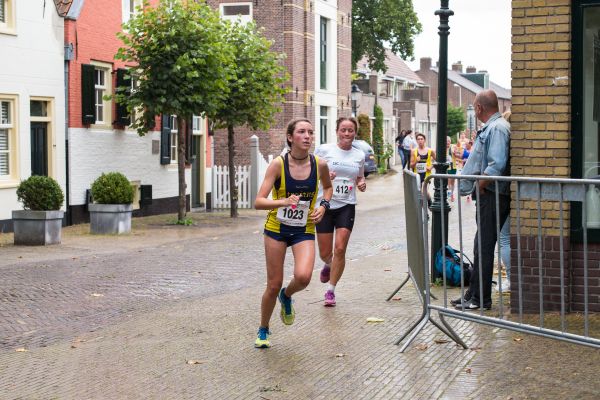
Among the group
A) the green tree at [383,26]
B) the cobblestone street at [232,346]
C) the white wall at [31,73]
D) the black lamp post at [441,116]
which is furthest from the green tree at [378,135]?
the black lamp post at [441,116]

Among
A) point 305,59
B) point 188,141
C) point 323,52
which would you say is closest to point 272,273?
point 188,141

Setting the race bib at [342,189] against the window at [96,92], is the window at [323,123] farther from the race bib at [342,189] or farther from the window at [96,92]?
the race bib at [342,189]

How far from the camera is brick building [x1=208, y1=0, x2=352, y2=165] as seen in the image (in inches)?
1430

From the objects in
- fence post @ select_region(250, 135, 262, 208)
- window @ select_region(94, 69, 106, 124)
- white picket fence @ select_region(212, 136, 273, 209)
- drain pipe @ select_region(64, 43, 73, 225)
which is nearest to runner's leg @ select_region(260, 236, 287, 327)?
drain pipe @ select_region(64, 43, 73, 225)

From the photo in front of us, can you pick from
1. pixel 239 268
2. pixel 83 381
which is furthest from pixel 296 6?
pixel 83 381

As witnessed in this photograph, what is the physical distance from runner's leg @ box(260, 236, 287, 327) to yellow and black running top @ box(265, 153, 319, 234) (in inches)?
4.3

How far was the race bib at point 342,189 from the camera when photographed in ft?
33.3

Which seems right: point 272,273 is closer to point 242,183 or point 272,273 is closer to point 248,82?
point 248,82

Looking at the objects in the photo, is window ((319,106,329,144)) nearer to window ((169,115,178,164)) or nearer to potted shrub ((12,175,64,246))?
window ((169,115,178,164))

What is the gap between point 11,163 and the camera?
20828 millimetres

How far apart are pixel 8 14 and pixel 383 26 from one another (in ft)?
123

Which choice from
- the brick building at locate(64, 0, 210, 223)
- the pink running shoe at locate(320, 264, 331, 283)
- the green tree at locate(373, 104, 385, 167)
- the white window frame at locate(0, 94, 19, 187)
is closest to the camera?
the pink running shoe at locate(320, 264, 331, 283)

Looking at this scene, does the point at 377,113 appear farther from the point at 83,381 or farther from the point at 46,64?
the point at 83,381

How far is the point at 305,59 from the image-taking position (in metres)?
38.2
